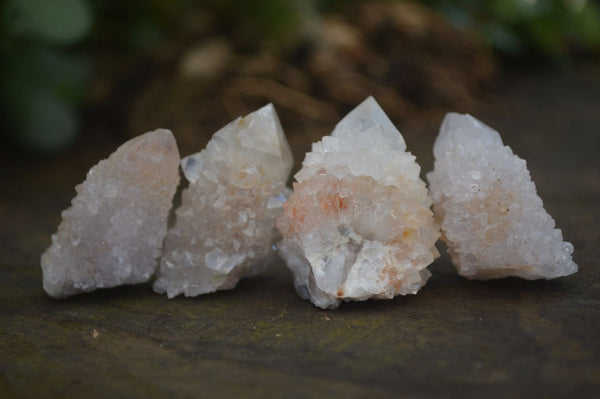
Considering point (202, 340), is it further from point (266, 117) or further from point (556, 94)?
point (556, 94)

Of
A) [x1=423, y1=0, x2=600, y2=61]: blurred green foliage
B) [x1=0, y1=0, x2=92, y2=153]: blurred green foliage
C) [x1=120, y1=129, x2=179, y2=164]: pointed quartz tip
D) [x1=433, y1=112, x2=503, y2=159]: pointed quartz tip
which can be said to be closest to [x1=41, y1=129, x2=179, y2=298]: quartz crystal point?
[x1=120, y1=129, x2=179, y2=164]: pointed quartz tip

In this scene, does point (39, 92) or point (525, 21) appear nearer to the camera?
point (39, 92)

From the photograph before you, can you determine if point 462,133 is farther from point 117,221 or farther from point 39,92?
point 39,92

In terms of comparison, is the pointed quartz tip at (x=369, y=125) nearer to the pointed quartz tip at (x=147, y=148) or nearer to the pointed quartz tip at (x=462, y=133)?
the pointed quartz tip at (x=462, y=133)

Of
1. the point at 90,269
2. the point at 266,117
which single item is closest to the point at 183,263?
the point at 90,269

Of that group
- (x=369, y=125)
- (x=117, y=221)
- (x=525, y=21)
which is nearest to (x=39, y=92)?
(x=117, y=221)

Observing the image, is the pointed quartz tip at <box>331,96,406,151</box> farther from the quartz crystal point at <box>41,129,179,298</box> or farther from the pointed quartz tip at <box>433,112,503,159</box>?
the quartz crystal point at <box>41,129,179,298</box>
